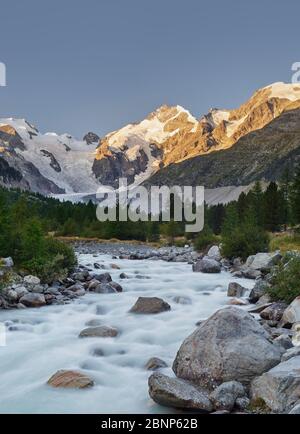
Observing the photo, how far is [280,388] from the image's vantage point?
25.4 feet

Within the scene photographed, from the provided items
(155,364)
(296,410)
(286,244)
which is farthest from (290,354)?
(286,244)

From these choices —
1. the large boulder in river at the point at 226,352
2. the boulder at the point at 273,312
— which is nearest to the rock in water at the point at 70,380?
the large boulder in river at the point at 226,352

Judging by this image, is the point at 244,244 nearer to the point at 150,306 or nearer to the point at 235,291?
the point at 235,291

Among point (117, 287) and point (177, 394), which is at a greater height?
point (177, 394)

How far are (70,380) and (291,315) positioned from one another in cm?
651

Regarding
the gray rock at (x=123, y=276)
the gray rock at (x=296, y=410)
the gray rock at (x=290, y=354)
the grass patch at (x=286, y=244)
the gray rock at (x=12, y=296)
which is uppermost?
the grass patch at (x=286, y=244)

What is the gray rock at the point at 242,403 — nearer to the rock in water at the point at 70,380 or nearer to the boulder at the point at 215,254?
the rock in water at the point at 70,380

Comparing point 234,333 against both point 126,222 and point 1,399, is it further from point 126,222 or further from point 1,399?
point 126,222

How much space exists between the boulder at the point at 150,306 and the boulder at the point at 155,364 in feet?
17.9

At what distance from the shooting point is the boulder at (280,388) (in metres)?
7.52

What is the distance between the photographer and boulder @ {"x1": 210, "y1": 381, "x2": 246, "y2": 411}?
26.2 feet

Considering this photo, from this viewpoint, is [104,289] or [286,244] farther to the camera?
[286,244]
